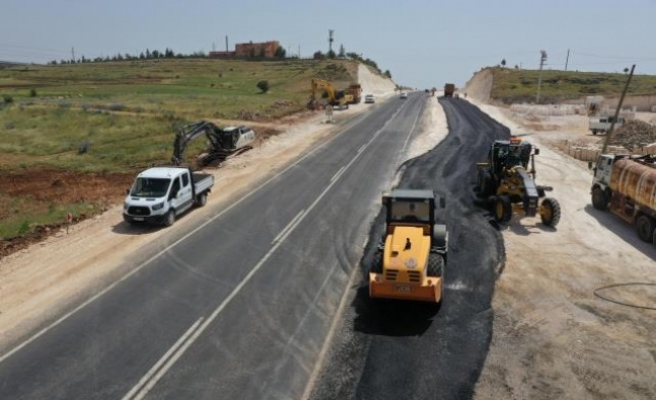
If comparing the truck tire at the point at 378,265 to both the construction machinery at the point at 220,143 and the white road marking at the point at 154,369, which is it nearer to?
the white road marking at the point at 154,369

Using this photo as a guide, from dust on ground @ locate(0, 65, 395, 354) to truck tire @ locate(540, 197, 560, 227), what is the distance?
1423 centimetres

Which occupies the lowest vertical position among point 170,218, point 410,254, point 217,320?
point 217,320

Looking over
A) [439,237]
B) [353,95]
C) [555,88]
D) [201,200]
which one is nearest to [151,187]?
[201,200]

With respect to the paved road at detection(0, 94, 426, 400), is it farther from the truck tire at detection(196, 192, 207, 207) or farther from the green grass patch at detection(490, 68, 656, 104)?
the green grass patch at detection(490, 68, 656, 104)

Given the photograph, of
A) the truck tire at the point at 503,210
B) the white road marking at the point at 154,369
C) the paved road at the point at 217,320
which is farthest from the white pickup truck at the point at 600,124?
the white road marking at the point at 154,369

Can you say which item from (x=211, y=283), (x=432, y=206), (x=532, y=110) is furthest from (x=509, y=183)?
(x=532, y=110)

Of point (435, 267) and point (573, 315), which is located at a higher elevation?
point (435, 267)

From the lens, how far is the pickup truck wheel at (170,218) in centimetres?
2192

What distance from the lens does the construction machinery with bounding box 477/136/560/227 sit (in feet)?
69.7

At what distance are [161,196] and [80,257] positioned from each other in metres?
4.29

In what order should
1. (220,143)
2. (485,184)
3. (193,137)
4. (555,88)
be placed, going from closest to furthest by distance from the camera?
(485,184) → (193,137) → (220,143) → (555,88)

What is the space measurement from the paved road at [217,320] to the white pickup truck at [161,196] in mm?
1769

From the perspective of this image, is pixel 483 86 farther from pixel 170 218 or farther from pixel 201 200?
pixel 170 218

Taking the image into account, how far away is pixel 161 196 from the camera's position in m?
22.0
